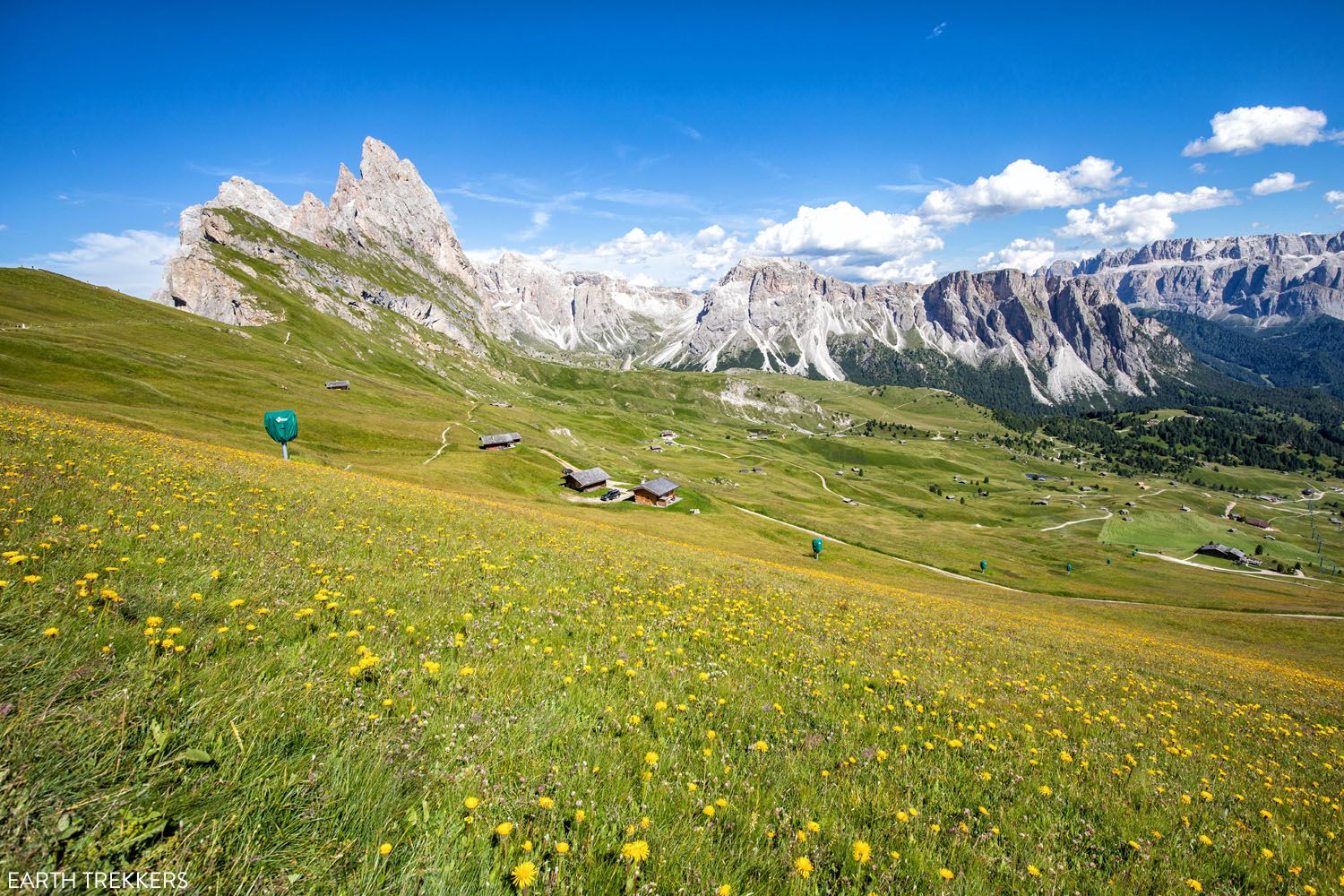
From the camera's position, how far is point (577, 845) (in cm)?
456

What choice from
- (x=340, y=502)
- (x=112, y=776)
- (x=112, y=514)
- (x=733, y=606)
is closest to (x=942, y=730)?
(x=733, y=606)

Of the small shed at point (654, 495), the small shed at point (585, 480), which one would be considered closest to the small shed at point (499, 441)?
the small shed at point (585, 480)

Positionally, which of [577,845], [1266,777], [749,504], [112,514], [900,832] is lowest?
[749,504]

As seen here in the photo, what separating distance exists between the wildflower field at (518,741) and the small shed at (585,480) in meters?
82.3

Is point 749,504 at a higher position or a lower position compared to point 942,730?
lower

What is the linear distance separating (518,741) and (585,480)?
304 feet

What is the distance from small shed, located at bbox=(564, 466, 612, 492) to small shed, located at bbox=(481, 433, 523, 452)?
18.5 meters

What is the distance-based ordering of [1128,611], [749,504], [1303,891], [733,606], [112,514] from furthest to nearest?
1. [749,504]
2. [1128,611]
3. [733,606]
4. [112,514]
5. [1303,891]

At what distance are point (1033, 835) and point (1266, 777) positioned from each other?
26.4ft

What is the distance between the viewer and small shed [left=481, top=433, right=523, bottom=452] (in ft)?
358

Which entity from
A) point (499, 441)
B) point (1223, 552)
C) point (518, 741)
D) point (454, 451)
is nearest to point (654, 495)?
point (454, 451)

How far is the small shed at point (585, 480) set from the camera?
97.0 meters

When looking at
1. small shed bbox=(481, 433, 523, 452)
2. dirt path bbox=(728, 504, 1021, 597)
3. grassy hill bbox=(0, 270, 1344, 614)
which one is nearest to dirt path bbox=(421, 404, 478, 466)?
grassy hill bbox=(0, 270, 1344, 614)

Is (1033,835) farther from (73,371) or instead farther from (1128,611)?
(73,371)
